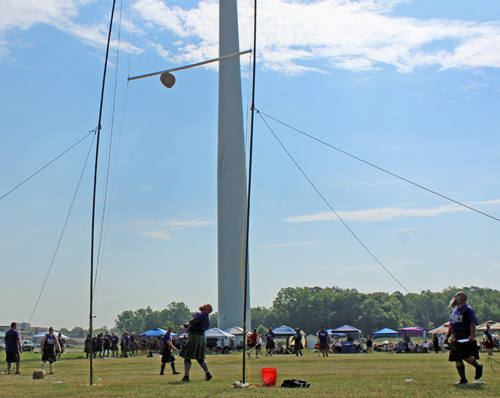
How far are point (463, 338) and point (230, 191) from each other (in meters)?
32.7

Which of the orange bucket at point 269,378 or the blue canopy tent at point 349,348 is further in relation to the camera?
the blue canopy tent at point 349,348

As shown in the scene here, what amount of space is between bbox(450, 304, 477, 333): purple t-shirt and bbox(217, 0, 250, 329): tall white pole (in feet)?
101

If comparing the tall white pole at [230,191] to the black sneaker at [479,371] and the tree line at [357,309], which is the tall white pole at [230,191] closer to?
the black sneaker at [479,371]

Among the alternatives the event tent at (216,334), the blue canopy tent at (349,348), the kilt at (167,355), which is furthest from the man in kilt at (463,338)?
the event tent at (216,334)

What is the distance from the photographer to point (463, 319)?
9.75 meters

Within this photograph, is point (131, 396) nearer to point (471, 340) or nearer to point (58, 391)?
point (58, 391)

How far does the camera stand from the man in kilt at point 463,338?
9586 millimetres

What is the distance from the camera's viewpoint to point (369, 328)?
125812mm

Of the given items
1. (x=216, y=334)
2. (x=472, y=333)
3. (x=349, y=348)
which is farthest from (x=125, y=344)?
(x=472, y=333)

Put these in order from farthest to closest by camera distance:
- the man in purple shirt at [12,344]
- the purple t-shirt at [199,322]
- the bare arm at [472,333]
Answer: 1. the man in purple shirt at [12,344]
2. the purple t-shirt at [199,322]
3. the bare arm at [472,333]

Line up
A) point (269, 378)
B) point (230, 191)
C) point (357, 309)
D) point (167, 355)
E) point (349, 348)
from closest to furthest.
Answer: point (269, 378), point (167, 355), point (349, 348), point (230, 191), point (357, 309)

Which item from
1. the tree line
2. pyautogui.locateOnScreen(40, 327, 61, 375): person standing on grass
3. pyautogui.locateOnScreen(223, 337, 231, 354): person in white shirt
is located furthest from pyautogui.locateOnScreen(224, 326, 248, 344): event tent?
the tree line

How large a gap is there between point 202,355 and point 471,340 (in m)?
5.35

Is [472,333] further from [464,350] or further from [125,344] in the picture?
[125,344]
